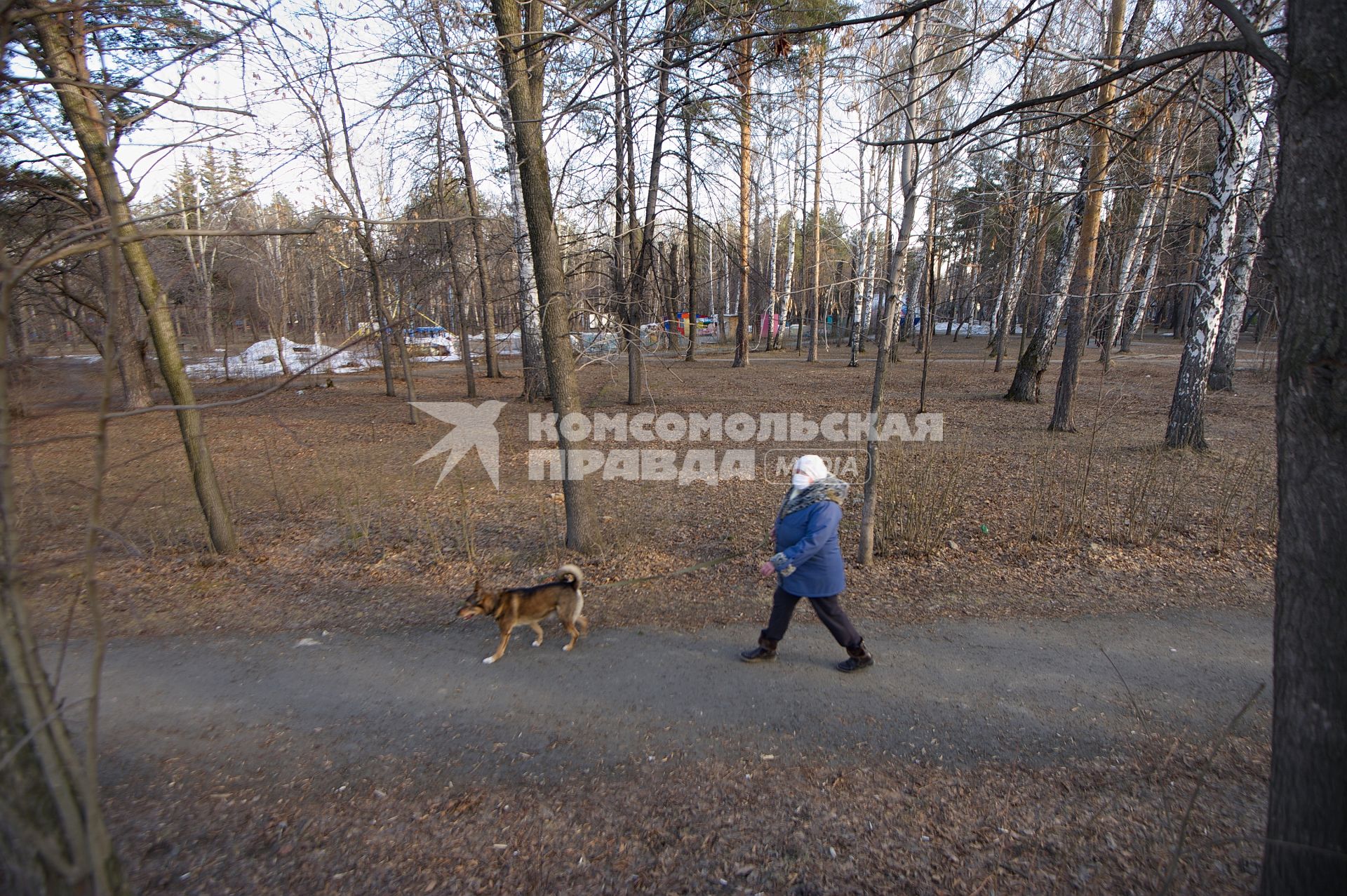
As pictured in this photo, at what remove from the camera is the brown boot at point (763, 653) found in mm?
4766

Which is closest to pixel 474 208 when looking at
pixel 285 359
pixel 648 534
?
pixel 648 534

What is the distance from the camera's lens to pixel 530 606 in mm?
5004

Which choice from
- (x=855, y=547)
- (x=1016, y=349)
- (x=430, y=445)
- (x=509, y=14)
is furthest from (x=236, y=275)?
(x=1016, y=349)

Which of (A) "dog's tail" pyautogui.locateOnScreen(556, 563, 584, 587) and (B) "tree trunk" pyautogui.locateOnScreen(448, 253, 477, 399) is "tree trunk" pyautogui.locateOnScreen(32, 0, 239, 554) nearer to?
(A) "dog's tail" pyautogui.locateOnScreen(556, 563, 584, 587)

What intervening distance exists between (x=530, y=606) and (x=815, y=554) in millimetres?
2264

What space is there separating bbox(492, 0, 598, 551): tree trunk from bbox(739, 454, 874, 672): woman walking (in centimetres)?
284

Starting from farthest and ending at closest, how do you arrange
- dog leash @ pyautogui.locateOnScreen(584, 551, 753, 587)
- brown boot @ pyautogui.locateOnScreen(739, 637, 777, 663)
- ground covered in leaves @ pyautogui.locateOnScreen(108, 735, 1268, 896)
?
1. dog leash @ pyautogui.locateOnScreen(584, 551, 753, 587)
2. brown boot @ pyautogui.locateOnScreen(739, 637, 777, 663)
3. ground covered in leaves @ pyautogui.locateOnScreen(108, 735, 1268, 896)

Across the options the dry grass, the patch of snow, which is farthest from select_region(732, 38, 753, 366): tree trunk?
the patch of snow

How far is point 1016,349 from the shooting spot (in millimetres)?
38625

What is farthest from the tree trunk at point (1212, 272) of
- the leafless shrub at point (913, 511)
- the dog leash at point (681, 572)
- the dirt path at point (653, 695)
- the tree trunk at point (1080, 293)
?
the dog leash at point (681, 572)

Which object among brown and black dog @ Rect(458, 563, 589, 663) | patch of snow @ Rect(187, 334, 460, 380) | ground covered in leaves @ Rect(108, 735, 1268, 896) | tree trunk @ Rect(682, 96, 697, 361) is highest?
tree trunk @ Rect(682, 96, 697, 361)

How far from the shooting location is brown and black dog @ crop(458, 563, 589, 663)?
496 cm

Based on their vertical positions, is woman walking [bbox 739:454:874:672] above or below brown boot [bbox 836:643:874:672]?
above

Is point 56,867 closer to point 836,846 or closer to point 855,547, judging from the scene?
point 836,846
